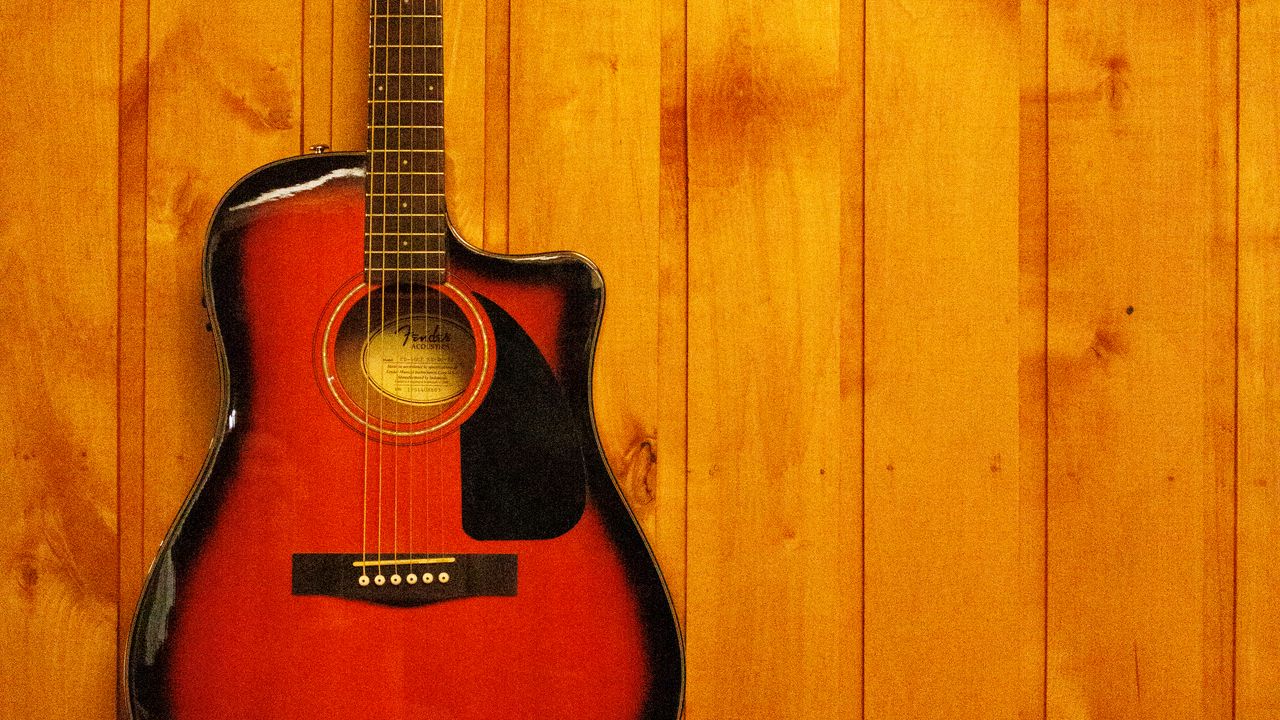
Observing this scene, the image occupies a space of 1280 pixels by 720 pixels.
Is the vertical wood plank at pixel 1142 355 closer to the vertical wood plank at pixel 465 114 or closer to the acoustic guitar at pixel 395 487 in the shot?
the acoustic guitar at pixel 395 487

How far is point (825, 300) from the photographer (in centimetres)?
107

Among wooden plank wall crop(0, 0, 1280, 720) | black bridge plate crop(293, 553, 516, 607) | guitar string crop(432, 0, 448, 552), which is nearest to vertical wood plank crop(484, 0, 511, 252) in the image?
wooden plank wall crop(0, 0, 1280, 720)

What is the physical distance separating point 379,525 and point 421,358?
0.17 m

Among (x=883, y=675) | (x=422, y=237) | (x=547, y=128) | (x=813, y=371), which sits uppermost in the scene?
(x=547, y=128)

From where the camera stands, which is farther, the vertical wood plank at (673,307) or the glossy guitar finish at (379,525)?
the vertical wood plank at (673,307)

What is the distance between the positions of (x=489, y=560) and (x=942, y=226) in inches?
24.1

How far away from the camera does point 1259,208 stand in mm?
1077

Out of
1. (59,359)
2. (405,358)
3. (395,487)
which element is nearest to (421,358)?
(405,358)

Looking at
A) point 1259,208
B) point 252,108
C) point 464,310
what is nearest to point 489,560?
point 464,310

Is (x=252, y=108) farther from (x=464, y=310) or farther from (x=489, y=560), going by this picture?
(x=489, y=560)

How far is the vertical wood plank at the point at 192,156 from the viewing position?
1048 mm

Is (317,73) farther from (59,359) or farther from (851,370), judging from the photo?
(851,370)

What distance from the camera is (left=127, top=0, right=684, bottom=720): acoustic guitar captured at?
88 cm

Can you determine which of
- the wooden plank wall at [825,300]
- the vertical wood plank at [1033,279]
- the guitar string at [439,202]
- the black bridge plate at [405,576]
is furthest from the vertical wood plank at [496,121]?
the vertical wood plank at [1033,279]
